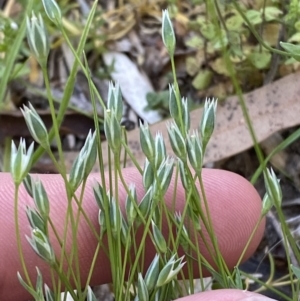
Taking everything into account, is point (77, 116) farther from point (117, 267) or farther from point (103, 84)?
point (117, 267)

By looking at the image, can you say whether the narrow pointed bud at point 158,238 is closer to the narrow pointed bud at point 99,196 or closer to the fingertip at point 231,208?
the narrow pointed bud at point 99,196

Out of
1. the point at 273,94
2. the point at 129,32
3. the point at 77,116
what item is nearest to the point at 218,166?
the point at 273,94

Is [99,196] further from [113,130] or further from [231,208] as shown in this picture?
[231,208]

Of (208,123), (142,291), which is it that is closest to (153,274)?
(142,291)

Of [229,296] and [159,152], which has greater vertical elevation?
[159,152]

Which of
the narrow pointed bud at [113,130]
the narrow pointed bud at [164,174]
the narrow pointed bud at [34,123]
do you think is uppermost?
the narrow pointed bud at [34,123]

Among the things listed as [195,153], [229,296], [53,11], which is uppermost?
[53,11]

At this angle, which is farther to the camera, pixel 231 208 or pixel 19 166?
pixel 231 208

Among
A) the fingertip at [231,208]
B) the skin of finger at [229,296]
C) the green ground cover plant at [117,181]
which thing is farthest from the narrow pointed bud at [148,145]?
the fingertip at [231,208]
